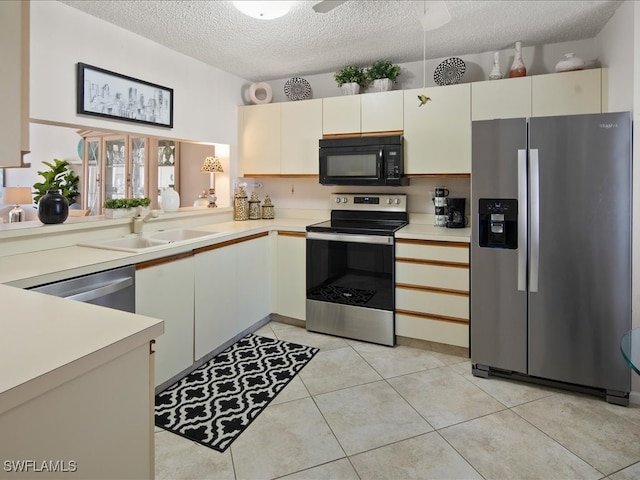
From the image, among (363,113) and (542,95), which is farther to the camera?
(363,113)

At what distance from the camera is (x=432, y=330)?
290 cm

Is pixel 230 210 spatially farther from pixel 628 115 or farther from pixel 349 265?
pixel 628 115

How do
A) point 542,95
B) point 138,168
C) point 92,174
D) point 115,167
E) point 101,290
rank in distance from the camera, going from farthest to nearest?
1. point 92,174
2. point 115,167
3. point 138,168
4. point 542,95
5. point 101,290

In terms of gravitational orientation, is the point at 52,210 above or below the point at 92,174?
below

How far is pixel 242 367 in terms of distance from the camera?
8.73 feet

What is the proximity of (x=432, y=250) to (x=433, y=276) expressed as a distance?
0.19 meters

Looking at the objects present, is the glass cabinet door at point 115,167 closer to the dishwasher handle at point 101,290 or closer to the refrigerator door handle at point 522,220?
the dishwasher handle at point 101,290

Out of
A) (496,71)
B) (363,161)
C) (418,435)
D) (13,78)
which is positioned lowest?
(418,435)

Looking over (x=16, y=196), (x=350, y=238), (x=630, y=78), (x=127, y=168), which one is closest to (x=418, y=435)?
(x=350, y=238)

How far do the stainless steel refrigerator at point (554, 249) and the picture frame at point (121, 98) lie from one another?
89.6 inches

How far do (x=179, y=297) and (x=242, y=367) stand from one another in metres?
0.67

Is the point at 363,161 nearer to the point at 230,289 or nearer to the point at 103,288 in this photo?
the point at 230,289

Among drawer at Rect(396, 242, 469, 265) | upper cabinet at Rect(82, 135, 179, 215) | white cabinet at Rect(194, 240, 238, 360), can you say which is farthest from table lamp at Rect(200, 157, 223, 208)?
drawer at Rect(396, 242, 469, 265)

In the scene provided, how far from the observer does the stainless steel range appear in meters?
2.99
